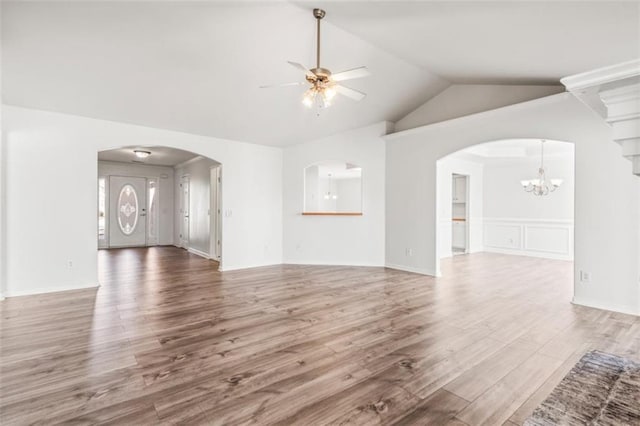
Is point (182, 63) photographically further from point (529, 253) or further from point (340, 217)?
point (529, 253)

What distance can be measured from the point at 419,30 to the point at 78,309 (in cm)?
500

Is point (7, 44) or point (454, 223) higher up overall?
point (7, 44)

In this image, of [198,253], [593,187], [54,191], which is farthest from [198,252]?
[593,187]

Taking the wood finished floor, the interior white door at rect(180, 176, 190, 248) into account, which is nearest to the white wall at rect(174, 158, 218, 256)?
the interior white door at rect(180, 176, 190, 248)

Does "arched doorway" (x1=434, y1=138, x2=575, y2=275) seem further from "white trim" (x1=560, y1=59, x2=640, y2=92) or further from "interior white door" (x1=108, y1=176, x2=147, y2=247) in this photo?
"interior white door" (x1=108, y1=176, x2=147, y2=247)

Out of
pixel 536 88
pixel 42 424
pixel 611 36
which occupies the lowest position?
pixel 42 424

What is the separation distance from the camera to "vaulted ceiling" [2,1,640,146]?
273 cm

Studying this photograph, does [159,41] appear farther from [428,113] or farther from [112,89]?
[428,113]

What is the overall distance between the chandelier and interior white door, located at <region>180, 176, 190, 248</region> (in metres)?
9.01

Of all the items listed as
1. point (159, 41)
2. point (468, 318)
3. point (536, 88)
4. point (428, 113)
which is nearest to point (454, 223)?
point (428, 113)

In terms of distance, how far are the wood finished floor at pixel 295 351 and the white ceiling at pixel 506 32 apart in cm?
263

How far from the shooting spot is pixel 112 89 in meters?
4.01

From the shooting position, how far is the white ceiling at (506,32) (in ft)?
8.05

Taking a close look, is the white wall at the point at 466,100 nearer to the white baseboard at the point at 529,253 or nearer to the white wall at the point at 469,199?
the white wall at the point at 469,199
